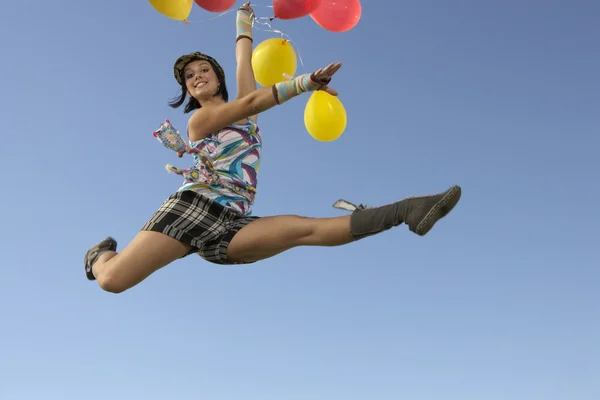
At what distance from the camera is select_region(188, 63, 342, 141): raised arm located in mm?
3525

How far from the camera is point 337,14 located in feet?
16.2

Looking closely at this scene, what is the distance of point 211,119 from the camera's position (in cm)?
399

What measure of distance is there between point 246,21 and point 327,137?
38.4 inches

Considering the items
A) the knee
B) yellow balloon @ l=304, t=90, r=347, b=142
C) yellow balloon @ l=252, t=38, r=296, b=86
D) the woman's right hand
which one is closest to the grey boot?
the woman's right hand

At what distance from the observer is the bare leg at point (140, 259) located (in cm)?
385

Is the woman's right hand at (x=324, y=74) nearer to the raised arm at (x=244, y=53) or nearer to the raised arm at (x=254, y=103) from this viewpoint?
the raised arm at (x=254, y=103)

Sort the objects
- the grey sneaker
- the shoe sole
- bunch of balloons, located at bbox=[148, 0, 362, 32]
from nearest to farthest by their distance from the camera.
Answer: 1. the shoe sole
2. the grey sneaker
3. bunch of balloons, located at bbox=[148, 0, 362, 32]

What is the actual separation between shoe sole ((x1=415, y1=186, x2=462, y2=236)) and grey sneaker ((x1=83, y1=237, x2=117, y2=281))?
215 cm

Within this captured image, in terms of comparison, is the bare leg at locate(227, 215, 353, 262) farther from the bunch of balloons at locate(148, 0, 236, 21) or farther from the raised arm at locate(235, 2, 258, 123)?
the bunch of balloons at locate(148, 0, 236, 21)

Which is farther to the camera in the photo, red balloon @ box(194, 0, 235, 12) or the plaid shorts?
red balloon @ box(194, 0, 235, 12)

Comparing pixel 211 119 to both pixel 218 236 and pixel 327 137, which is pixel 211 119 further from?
pixel 327 137

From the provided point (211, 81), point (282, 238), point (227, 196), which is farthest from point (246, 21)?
point (282, 238)

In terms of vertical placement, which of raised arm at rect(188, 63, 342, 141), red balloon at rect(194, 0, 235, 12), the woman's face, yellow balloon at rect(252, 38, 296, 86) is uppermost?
red balloon at rect(194, 0, 235, 12)

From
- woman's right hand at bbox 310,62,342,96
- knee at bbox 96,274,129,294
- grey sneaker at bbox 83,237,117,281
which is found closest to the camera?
woman's right hand at bbox 310,62,342,96
